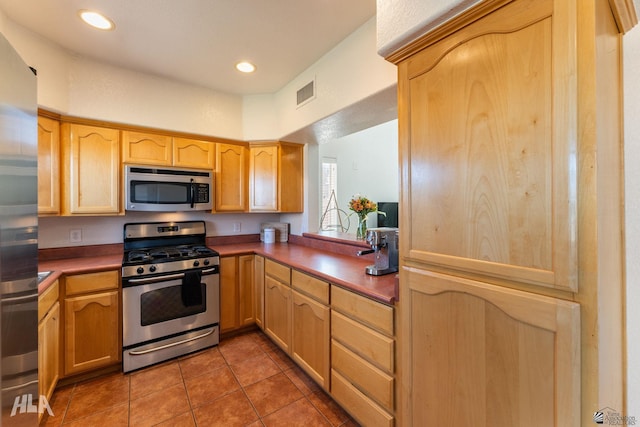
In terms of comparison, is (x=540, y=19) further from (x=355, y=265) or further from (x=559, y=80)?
(x=355, y=265)

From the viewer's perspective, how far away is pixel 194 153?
2.79m

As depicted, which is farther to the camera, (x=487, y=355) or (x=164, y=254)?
(x=164, y=254)

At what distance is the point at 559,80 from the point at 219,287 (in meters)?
2.72

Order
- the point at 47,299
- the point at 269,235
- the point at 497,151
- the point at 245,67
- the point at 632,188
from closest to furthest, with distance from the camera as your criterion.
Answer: the point at 497,151, the point at 632,188, the point at 47,299, the point at 245,67, the point at 269,235

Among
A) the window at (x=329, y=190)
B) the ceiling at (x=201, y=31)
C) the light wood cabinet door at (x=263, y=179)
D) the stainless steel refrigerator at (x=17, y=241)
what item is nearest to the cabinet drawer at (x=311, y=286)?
the light wood cabinet door at (x=263, y=179)

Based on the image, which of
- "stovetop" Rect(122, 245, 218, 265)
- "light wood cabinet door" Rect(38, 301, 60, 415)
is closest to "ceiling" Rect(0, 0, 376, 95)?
"stovetop" Rect(122, 245, 218, 265)

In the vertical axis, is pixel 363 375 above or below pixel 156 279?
below

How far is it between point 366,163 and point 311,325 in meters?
3.93

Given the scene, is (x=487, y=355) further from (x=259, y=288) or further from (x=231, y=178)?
(x=231, y=178)

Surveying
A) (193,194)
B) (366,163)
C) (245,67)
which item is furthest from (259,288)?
(366,163)

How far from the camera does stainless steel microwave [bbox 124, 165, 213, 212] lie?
7.92 ft

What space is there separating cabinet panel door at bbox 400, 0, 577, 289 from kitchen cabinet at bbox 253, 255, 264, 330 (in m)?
1.90

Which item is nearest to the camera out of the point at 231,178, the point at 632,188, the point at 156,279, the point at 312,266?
the point at 632,188

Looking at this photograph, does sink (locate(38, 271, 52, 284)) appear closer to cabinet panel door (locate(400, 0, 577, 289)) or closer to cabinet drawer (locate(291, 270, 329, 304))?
cabinet drawer (locate(291, 270, 329, 304))
